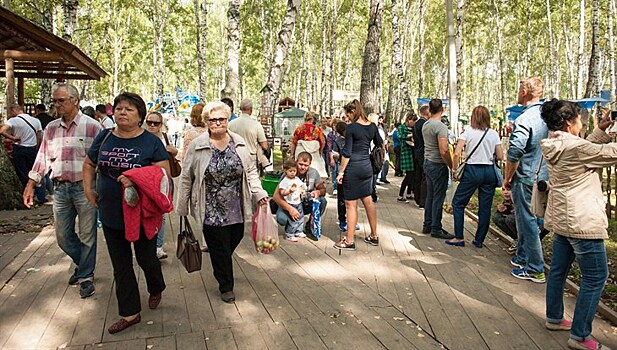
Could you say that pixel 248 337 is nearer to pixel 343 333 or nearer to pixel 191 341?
pixel 191 341

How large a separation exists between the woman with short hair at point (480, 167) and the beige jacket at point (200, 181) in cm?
314

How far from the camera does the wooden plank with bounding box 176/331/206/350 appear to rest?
12.9 ft

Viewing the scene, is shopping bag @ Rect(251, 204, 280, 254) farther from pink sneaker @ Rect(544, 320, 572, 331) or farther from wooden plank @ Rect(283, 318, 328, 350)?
pink sneaker @ Rect(544, 320, 572, 331)

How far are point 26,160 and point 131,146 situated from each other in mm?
6964

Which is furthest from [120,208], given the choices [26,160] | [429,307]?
[26,160]

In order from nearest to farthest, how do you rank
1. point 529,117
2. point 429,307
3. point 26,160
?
point 429,307, point 529,117, point 26,160

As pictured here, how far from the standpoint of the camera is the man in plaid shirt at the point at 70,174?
487 cm

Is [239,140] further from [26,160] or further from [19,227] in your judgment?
[26,160]

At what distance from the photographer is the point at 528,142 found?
5.51 m

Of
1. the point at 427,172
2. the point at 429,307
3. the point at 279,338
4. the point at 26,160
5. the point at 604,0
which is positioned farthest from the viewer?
the point at 604,0

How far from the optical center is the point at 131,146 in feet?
13.8

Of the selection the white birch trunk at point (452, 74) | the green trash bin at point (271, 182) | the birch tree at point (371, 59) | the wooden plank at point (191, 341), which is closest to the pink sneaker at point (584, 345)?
the wooden plank at point (191, 341)

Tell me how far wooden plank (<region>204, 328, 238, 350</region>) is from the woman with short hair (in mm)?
3857

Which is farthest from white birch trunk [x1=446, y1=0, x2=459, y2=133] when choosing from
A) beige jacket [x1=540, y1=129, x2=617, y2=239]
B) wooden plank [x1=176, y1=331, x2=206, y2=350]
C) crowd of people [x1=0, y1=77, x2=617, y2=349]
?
wooden plank [x1=176, y1=331, x2=206, y2=350]
